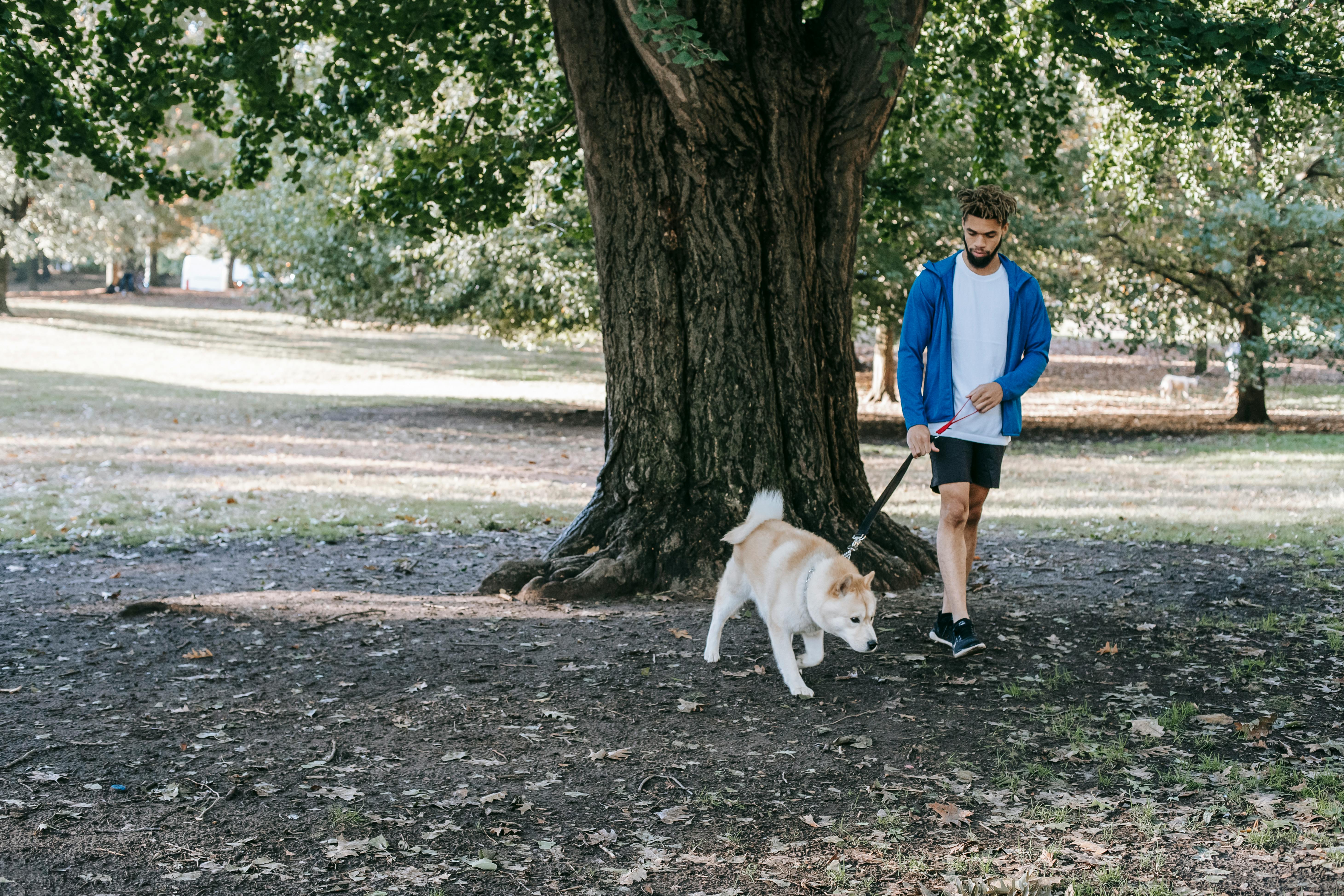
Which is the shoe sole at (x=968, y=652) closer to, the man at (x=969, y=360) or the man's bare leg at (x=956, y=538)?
the man at (x=969, y=360)

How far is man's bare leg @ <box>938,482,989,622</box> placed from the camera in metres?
5.39

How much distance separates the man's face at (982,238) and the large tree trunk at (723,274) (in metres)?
1.67

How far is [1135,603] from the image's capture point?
6.75 m

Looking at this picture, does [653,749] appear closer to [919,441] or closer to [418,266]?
[919,441]

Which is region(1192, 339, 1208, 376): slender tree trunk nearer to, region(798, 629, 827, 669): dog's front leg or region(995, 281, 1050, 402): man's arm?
region(995, 281, 1050, 402): man's arm

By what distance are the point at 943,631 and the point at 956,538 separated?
1.58ft

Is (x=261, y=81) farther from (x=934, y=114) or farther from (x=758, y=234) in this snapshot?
(x=934, y=114)

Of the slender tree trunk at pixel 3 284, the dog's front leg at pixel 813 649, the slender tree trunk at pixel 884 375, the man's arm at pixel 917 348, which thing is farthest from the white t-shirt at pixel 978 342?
the slender tree trunk at pixel 3 284

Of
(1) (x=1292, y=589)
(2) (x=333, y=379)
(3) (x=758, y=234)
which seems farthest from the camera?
(2) (x=333, y=379)

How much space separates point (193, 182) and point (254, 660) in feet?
17.2

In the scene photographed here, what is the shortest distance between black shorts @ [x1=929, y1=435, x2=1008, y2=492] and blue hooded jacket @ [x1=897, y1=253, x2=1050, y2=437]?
0.11 metres


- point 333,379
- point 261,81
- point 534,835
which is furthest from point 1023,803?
point 333,379

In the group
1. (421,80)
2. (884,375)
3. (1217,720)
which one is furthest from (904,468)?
(884,375)

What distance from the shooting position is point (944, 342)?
208 inches
